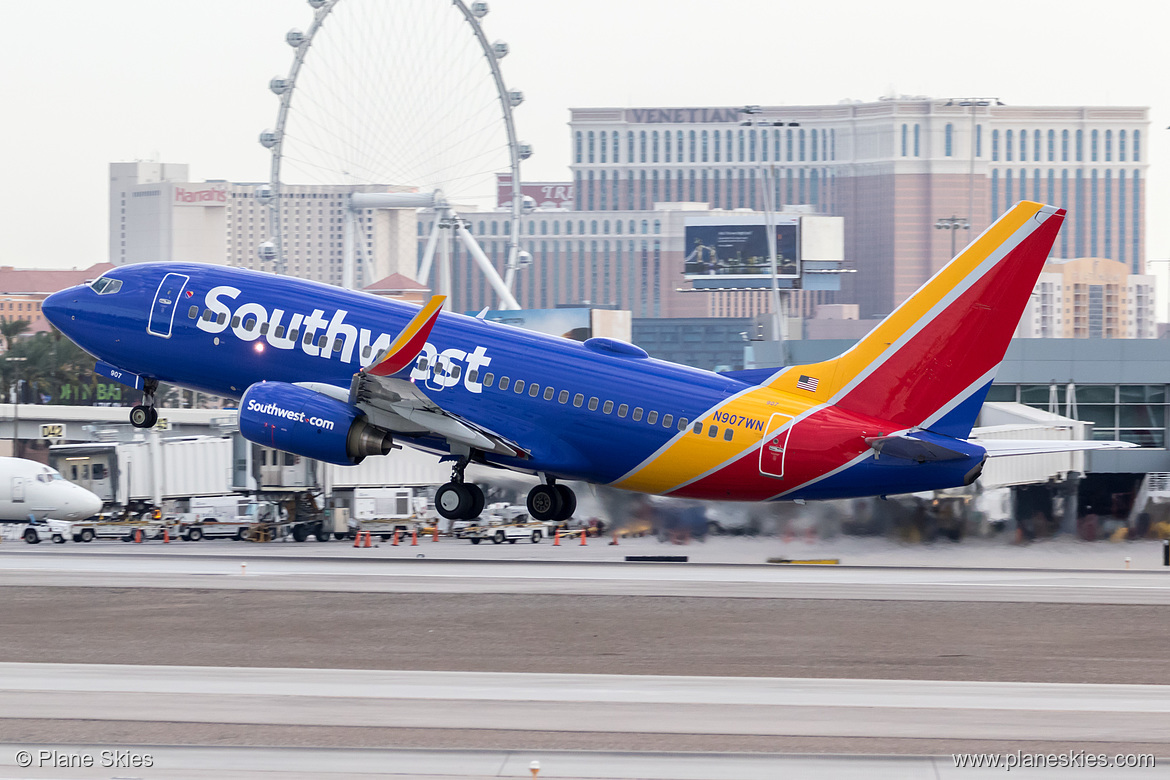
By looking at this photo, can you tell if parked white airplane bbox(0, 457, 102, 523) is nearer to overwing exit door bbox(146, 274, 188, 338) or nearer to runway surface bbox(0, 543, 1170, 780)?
runway surface bbox(0, 543, 1170, 780)

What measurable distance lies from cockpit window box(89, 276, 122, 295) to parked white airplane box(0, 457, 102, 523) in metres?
30.2

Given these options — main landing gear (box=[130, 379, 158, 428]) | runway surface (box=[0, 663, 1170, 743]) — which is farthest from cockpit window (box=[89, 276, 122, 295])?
runway surface (box=[0, 663, 1170, 743])

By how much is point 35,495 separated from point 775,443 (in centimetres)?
4505

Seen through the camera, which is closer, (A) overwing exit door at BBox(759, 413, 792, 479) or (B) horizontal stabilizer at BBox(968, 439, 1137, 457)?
(B) horizontal stabilizer at BBox(968, 439, 1137, 457)

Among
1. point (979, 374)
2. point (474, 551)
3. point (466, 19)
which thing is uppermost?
point (466, 19)

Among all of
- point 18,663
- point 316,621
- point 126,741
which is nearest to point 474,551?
point 316,621

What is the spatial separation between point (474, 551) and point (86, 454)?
3016 centimetres

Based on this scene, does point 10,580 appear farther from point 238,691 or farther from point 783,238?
point 783,238

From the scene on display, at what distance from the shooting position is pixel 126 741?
2250 centimetres

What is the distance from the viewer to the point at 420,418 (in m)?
42.2

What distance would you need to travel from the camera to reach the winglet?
133 ft

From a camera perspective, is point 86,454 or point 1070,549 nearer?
point 1070,549

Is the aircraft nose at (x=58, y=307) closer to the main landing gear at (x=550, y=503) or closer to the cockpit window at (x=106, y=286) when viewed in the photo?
the cockpit window at (x=106, y=286)

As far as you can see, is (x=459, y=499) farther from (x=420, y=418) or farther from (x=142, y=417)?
(x=142, y=417)
